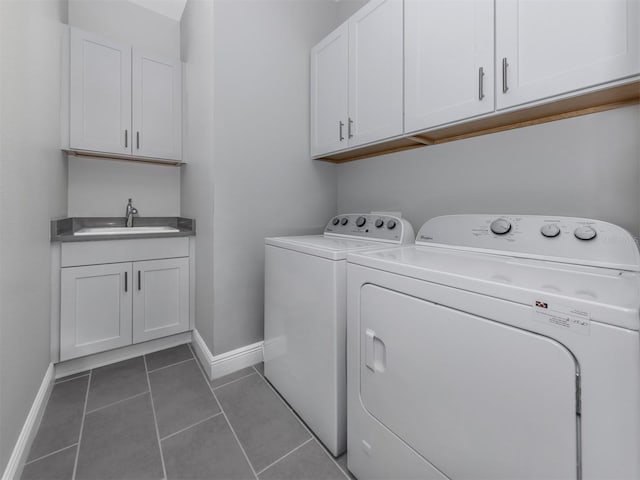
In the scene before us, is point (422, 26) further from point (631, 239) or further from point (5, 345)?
point (5, 345)

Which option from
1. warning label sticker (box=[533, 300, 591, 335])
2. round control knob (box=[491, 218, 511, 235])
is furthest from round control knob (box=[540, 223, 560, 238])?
warning label sticker (box=[533, 300, 591, 335])

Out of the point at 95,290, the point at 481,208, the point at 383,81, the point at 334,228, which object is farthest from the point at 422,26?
the point at 95,290

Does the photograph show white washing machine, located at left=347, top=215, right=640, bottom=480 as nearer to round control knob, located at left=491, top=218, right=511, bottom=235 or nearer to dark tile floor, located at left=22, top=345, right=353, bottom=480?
round control knob, located at left=491, top=218, right=511, bottom=235

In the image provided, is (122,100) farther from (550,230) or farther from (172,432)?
(550,230)

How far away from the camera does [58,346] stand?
66.9 inches

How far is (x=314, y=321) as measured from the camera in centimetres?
126

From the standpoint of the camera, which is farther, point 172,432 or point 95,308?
point 95,308

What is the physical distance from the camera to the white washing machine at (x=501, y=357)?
53 centimetres

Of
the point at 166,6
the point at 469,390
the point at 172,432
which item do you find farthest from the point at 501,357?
the point at 166,6

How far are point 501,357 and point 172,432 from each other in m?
1.43

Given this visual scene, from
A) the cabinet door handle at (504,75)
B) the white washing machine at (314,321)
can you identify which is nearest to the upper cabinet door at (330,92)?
the white washing machine at (314,321)

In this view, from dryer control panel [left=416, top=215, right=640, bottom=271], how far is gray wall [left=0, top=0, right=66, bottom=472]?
5.75ft

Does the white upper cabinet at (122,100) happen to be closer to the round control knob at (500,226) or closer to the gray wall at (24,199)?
the gray wall at (24,199)

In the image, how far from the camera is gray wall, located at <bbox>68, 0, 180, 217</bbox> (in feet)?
7.18
